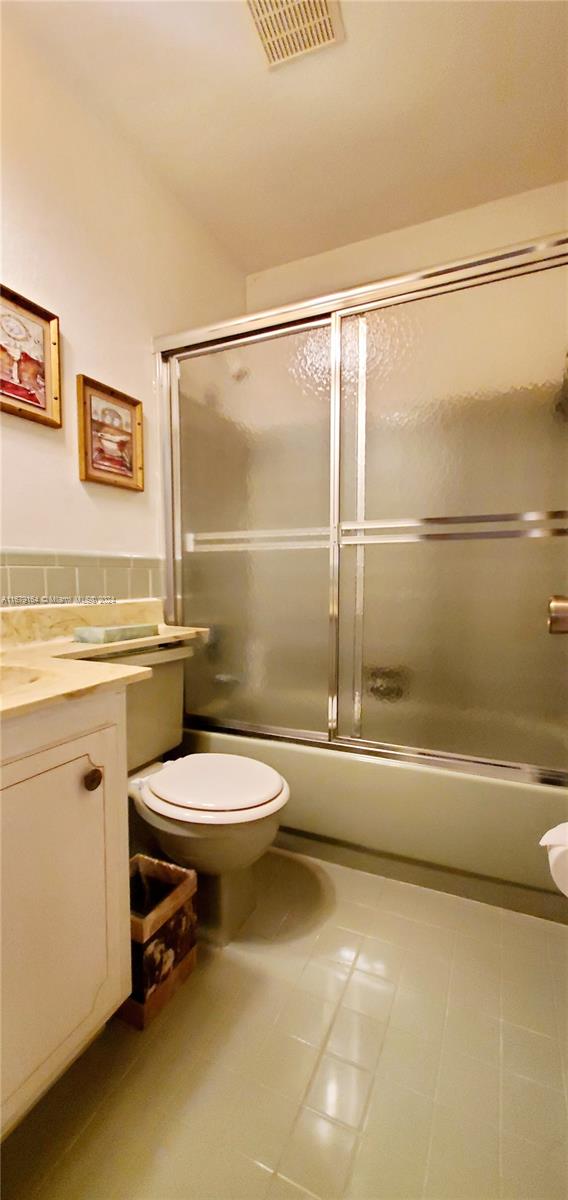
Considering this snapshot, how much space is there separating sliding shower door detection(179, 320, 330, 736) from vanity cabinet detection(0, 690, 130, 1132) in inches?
31.8

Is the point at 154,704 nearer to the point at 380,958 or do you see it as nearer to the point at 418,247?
the point at 380,958

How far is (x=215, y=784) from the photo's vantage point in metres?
1.14

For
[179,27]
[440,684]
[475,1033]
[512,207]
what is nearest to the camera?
[475,1033]

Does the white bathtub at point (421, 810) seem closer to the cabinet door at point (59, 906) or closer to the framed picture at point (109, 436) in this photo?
the cabinet door at point (59, 906)

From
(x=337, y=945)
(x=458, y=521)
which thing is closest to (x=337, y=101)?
(x=458, y=521)

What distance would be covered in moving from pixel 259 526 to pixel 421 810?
107 centimetres

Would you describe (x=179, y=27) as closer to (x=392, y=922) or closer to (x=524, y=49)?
(x=524, y=49)

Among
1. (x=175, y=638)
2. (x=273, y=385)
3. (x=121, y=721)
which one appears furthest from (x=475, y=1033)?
(x=273, y=385)

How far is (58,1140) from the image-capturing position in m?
0.75

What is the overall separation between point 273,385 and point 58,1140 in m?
1.91

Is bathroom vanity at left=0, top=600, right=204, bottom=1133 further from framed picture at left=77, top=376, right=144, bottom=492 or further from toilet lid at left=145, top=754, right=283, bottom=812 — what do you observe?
framed picture at left=77, top=376, right=144, bottom=492

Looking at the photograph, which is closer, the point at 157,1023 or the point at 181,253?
the point at 157,1023

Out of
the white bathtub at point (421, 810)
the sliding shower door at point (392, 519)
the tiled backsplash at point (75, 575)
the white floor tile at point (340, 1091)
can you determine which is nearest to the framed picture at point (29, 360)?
the tiled backsplash at point (75, 575)

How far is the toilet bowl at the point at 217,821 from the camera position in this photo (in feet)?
3.33
